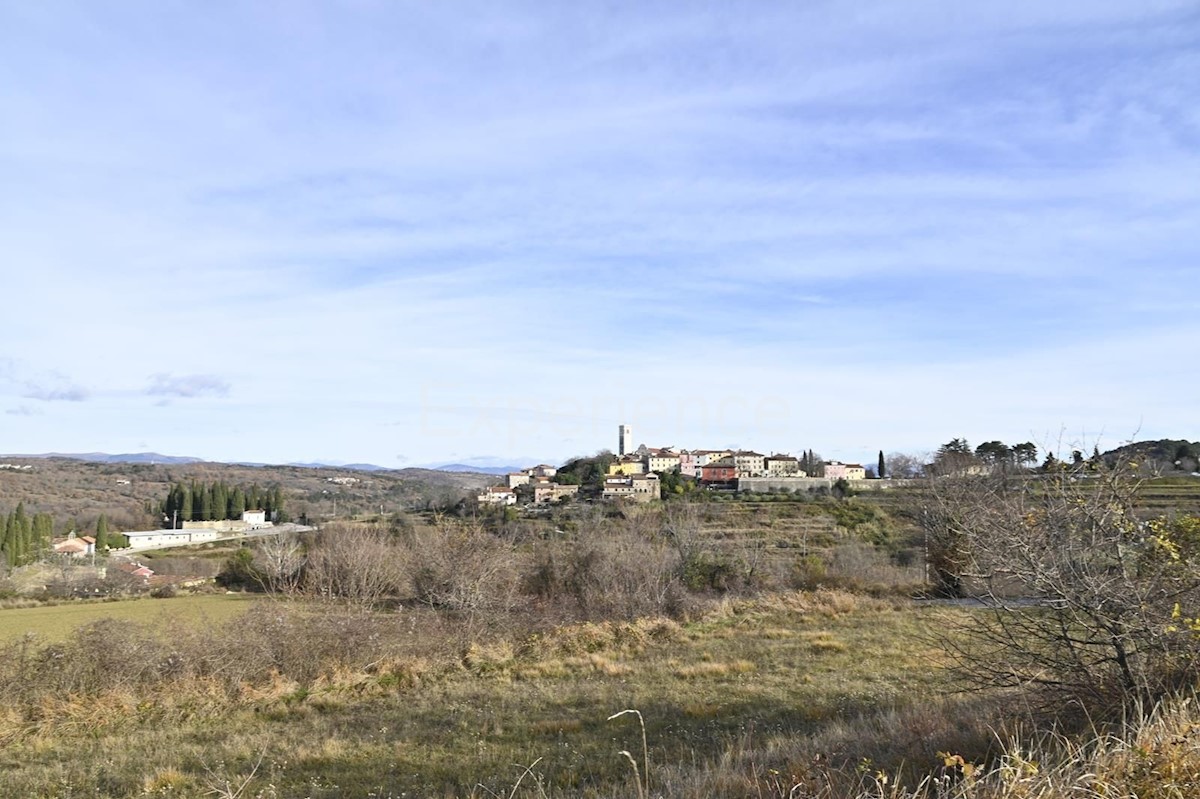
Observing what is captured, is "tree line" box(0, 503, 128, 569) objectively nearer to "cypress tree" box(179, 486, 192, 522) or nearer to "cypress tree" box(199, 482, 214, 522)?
"cypress tree" box(179, 486, 192, 522)

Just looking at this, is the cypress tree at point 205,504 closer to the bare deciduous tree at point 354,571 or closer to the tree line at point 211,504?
the tree line at point 211,504

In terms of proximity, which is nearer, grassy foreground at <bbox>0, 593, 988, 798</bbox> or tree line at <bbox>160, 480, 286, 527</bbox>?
grassy foreground at <bbox>0, 593, 988, 798</bbox>

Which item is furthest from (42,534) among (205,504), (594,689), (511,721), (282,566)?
(511,721)

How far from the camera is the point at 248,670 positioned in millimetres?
15734

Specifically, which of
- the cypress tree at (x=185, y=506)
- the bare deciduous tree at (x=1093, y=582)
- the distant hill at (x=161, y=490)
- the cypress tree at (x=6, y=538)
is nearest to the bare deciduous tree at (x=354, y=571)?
the bare deciduous tree at (x=1093, y=582)

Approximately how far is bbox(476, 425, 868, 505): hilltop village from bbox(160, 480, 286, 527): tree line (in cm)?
2909

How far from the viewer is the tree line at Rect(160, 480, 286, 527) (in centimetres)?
9356

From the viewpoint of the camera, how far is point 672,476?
78.6 metres

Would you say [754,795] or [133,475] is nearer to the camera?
[754,795]

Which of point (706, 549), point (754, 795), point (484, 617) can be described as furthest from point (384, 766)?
point (706, 549)

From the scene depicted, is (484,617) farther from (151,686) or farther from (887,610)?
(887,610)

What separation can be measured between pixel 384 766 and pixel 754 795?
260 inches

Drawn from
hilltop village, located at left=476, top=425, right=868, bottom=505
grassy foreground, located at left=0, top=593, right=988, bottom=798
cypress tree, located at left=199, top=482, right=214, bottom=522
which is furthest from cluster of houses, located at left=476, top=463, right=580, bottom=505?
grassy foreground, located at left=0, top=593, right=988, bottom=798

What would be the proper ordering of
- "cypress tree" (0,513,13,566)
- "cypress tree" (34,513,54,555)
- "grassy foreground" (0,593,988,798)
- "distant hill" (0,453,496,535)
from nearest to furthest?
"grassy foreground" (0,593,988,798), "cypress tree" (0,513,13,566), "cypress tree" (34,513,54,555), "distant hill" (0,453,496,535)
